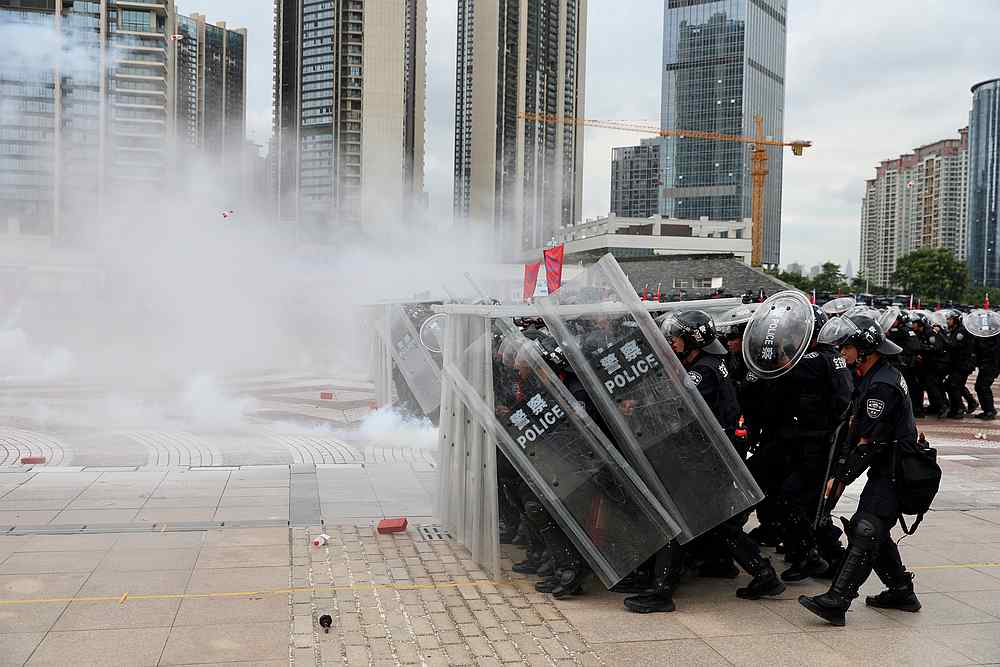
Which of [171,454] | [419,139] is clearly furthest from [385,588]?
[419,139]

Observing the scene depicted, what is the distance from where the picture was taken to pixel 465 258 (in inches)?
1297

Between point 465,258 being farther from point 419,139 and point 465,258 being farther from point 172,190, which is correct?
→ point 172,190

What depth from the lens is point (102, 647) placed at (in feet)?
14.4

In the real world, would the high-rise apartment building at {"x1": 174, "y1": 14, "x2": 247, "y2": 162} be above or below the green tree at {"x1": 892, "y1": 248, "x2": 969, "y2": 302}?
above

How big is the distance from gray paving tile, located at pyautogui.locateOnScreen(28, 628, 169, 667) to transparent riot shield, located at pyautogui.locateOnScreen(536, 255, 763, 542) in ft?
9.23

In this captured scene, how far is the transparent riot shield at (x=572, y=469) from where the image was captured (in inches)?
207

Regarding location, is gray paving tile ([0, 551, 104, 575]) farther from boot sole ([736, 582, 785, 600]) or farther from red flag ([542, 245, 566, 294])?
red flag ([542, 245, 566, 294])

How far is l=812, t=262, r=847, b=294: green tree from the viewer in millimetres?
65688

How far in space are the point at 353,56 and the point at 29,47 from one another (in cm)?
1332

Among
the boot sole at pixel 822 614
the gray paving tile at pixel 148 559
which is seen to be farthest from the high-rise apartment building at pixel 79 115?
the boot sole at pixel 822 614

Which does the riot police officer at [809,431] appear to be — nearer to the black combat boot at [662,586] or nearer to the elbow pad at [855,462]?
the elbow pad at [855,462]

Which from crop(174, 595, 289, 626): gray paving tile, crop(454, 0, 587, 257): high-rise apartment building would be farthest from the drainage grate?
crop(454, 0, 587, 257): high-rise apartment building

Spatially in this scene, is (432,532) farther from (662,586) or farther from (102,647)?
(102,647)

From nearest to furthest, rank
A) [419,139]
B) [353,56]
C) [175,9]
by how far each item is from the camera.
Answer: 1. [175,9]
2. [353,56]
3. [419,139]
